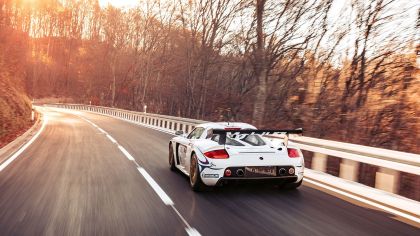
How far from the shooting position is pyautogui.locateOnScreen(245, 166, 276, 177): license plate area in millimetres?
6445

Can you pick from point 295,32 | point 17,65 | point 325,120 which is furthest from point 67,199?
point 17,65

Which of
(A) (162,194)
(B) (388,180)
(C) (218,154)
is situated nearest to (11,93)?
(A) (162,194)

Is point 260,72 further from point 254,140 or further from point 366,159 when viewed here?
point 254,140

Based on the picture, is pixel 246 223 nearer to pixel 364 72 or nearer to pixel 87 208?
pixel 87 208

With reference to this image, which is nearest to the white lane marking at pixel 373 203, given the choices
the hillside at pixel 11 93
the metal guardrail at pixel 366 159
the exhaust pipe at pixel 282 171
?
A: the metal guardrail at pixel 366 159

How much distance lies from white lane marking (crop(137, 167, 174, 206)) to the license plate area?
1.28m

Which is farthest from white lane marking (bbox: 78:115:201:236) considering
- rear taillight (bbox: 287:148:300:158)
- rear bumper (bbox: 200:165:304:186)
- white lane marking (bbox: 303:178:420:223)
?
white lane marking (bbox: 303:178:420:223)

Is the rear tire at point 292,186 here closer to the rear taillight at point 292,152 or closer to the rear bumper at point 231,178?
the rear bumper at point 231,178

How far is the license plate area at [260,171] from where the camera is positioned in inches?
254

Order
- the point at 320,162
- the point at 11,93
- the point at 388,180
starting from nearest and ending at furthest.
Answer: the point at 388,180 < the point at 320,162 < the point at 11,93

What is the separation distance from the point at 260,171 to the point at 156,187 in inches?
77.8

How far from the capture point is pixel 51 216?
522 centimetres

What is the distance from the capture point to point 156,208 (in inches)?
227

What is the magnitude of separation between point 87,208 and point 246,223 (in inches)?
87.8
